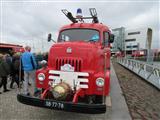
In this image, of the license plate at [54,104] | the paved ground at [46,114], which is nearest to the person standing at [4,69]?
the paved ground at [46,114]

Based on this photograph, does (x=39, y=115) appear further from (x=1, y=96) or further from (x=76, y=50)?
(x=1, y=96)

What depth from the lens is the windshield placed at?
749cm

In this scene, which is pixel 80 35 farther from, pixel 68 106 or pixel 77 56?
pixel 68 106

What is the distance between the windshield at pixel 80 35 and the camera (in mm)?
7489

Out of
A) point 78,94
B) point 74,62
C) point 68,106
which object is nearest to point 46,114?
point 78,94

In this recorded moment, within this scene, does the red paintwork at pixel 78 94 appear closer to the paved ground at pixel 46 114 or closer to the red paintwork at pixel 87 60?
the red paintwork at pixel 87 60

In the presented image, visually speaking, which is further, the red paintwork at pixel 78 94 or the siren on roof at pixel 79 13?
the siren on roof at pixel 79 13

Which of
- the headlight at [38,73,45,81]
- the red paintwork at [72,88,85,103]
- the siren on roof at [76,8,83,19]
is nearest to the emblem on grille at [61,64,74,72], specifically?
the red paintwork at [72,88,85,103]

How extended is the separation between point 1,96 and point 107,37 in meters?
4.39

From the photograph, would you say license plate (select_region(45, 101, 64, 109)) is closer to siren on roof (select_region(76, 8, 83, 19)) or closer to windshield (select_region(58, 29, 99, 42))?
windshield (select_region(58, 29, 99, 42))

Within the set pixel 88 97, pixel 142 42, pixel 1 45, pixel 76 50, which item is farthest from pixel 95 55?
pixel 142 42

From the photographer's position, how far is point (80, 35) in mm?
7582

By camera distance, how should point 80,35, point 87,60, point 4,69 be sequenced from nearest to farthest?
point 87,60 → point 80,35 → point 4,69

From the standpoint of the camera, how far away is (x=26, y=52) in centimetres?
809
